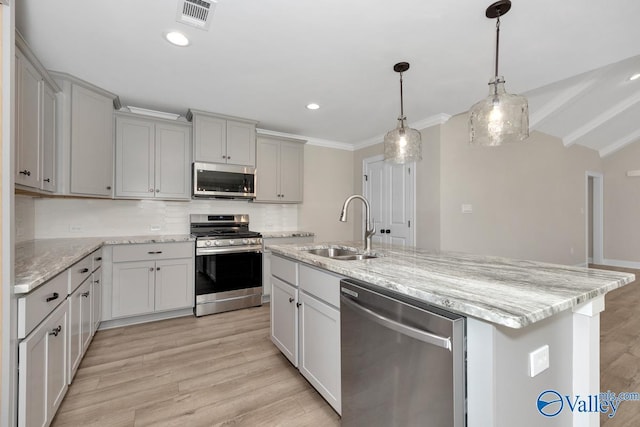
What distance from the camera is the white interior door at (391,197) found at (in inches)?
154

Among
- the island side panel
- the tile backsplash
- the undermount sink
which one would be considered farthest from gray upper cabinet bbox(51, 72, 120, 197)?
the island side panel

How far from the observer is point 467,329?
0.95 metres

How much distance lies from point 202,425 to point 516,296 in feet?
5.74

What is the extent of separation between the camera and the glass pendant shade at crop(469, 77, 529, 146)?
160 cm

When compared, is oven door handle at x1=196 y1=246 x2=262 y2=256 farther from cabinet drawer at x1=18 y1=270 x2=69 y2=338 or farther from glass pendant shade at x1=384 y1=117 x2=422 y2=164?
glass pendant shade at x1=384 y1=117 x2=422 y2=164

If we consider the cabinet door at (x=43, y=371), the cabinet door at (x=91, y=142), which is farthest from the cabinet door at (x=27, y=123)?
the cabinet door at (x=43, y=371)


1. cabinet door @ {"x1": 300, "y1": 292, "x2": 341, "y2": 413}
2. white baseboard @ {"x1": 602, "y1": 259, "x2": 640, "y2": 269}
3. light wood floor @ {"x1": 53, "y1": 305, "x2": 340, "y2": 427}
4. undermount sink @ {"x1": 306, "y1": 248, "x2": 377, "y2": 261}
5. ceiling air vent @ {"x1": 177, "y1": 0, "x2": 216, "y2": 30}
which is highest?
ceiling air vent @ {"x1": 177, "y1": 0, "x2": 216, "y2": 30}

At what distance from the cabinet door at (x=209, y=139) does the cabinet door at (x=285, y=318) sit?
184 cm

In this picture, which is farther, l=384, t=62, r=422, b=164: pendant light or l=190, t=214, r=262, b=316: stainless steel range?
l=190, t=214, r=262, b=316: stainless steel range

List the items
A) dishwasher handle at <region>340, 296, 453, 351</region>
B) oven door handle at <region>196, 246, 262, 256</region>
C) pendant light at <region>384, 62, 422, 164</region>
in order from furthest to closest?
oven door handle at <region>196, 246, 262, 256</region> → pendant light at <region>384, 62, 422, 164</region> → dishwasher handle at <region>340, 296, 453, 351</region>

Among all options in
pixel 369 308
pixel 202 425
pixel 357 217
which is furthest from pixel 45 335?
pixel 357 217

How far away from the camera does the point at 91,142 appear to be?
104 inches

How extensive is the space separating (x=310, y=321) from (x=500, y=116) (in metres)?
1.69

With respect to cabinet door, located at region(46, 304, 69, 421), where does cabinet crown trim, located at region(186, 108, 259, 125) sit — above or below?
above
